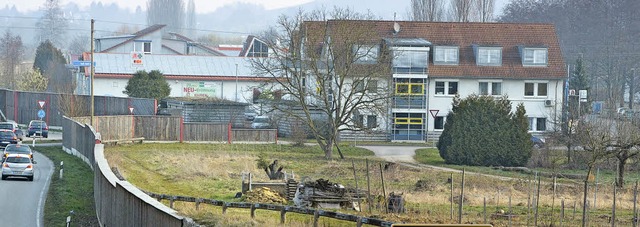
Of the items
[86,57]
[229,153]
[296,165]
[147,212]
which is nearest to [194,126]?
[229,153]

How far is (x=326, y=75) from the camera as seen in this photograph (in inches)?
2547

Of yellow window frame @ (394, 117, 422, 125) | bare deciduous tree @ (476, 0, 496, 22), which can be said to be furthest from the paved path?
bare deciduous tree @ (476, 0, 496, 22)

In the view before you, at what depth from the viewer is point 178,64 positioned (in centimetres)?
10544

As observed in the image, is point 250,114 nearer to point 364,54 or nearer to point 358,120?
point 358,120

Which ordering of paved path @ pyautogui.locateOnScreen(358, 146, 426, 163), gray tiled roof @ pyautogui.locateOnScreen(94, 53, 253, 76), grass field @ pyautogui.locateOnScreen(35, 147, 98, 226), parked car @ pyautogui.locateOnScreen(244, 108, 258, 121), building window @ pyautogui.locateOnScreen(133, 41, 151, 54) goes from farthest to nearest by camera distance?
building window @ pyautogui.locateOnScreen(133, 41, 151, 54), gray tiled roof @ pyautogui.locateOnScreen(94, 53, 253, 76), parked car @ pyautogui.locateOnScreen(244, 108, 258, 121), paved path @ pyautogui.locateOnScreen(358, 146, 426, 163), grass field @ pyautogui.locateOnScreen(35, 147, 98, 226)

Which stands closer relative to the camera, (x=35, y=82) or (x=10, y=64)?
(x=35, y=82)

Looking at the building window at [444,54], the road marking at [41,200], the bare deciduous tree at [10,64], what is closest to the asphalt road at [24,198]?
the road marking at [41,200]

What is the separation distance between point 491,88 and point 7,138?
34.4 metres

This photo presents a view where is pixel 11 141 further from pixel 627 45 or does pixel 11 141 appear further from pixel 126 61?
pixel 627 45

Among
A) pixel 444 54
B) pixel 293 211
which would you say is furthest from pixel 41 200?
pixel 444 54

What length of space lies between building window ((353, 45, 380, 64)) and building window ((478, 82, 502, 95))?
13.7m

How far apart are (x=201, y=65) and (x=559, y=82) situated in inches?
1517

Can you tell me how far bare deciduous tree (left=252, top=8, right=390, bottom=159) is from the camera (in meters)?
63.4

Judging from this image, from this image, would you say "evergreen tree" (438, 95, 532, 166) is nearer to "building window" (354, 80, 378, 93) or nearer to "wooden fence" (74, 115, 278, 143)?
"building window" (354, 80, 378, 93)
